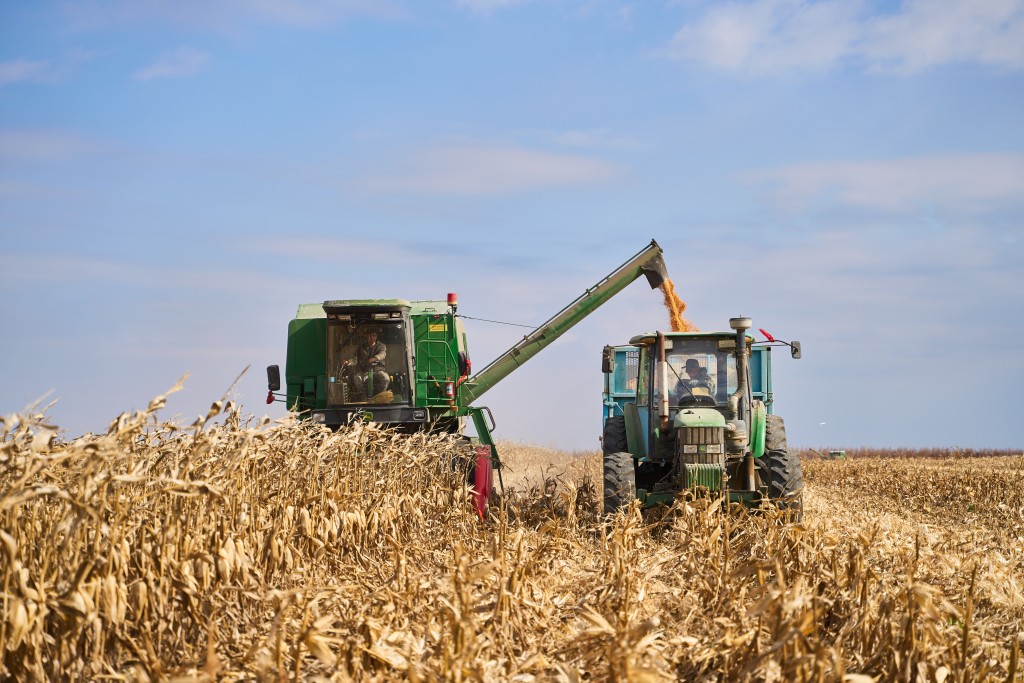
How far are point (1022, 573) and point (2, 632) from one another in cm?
809

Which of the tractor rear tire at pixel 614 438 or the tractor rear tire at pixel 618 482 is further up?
the tractor rear tire at pixel 614 438

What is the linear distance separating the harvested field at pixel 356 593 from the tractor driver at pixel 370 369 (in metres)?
4.85

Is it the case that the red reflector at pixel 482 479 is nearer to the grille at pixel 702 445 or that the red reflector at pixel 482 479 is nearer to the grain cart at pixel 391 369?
the grain cart at pixel 391 369

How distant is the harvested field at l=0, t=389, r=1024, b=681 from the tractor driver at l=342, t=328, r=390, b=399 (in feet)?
15.9

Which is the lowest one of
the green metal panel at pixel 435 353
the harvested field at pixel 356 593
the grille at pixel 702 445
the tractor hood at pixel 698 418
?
the harvested field at pixel 356 593

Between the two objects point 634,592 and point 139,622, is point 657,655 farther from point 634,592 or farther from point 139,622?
point 139,622

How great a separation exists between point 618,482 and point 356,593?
15.4 ft

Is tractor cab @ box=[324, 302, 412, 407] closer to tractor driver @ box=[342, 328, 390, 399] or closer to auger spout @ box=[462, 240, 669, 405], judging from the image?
tractor driver @ box=[342, 328, 390, 399]

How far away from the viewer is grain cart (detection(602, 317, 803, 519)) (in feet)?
31.6

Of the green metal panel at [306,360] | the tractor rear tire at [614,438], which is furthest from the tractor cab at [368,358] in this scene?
the tractor rear tire at [614,438]

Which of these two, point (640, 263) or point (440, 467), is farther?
point (640, 263)

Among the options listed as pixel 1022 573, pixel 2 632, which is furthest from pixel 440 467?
pixel 2 632

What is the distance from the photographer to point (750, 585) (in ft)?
18.6

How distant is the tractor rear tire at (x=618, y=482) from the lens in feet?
31.9
